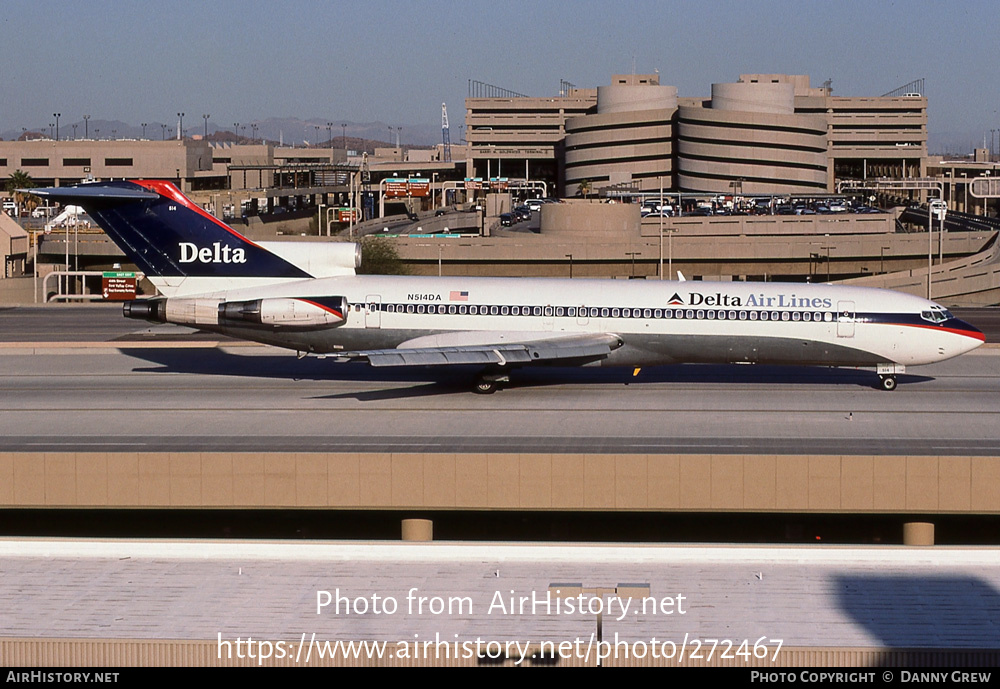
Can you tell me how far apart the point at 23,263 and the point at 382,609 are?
85.5 metres

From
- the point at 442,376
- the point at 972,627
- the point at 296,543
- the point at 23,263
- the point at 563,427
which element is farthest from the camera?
the point at 23,263

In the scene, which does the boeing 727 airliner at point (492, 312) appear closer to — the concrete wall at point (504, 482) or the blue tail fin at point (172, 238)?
the blue tail fin at point (172, 238)

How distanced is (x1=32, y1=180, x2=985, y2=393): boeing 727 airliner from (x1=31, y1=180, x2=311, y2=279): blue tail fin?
0.03 metres

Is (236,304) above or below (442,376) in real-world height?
above

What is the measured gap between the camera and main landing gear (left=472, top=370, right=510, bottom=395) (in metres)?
38.9

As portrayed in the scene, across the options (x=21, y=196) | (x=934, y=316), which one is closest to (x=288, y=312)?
(x=934, y=316)

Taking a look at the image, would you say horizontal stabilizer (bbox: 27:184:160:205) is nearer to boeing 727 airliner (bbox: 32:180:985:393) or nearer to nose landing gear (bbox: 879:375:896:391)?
boeing 727 airliner (bbox: 32:180:985:393)

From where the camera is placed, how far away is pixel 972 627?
64.6 ft

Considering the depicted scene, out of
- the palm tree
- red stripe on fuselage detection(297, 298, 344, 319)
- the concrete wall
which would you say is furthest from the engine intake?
the palm tree

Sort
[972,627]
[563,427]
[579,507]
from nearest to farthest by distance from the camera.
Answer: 1. [972,627]
2. [579,507]
3. [563,427]

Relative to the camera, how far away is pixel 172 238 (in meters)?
39.8
